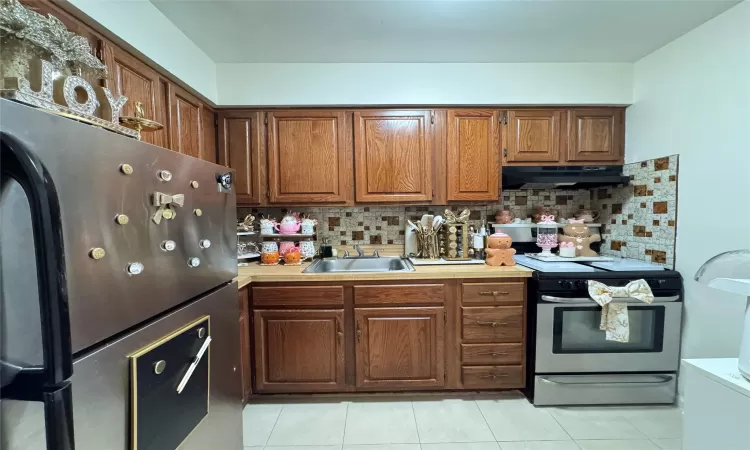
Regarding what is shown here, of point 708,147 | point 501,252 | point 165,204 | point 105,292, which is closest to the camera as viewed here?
point 105,292

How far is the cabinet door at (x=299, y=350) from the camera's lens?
1861 mm

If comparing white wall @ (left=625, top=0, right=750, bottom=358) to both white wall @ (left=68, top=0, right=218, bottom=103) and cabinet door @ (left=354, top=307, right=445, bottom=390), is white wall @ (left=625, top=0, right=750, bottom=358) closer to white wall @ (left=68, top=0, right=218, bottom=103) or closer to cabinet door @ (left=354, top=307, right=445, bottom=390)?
cabinet door @ (left=354, top=307, right=445, bottom=390)

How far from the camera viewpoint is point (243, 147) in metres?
2.15

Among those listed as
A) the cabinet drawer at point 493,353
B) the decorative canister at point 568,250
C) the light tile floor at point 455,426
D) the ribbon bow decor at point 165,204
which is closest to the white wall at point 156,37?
the ribbon bow decor at point 165,204

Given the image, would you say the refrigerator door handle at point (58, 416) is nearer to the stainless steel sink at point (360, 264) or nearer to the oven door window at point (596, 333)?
the stainless steel sink at point (360, 264)

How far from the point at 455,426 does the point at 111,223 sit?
6.03 ft

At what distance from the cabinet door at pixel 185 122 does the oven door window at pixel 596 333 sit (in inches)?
93.6

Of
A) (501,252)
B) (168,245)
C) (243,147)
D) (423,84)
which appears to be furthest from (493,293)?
(243,147)

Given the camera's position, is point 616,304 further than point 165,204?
Yes

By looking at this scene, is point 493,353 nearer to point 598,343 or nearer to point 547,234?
point 598,343

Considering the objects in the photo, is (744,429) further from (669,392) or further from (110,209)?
(110,209)

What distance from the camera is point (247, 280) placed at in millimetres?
1754

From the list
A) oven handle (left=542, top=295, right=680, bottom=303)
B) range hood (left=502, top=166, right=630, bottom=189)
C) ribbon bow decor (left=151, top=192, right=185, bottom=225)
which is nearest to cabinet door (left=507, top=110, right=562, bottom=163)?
range hood (left=502, top=166, right=630, bottom=189)

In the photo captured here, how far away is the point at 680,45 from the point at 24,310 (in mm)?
2943
